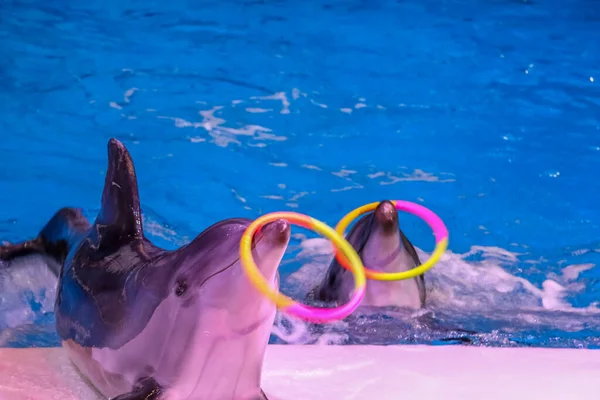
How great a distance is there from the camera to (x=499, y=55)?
890 centimetres

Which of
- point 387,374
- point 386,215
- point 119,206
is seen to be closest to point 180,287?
point 119,206

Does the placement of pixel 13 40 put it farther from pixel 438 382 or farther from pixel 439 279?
pixel 438 382

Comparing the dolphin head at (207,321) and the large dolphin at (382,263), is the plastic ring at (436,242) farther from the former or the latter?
the dolphin head at (207,321)

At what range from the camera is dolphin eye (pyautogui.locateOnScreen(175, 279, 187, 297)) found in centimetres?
208

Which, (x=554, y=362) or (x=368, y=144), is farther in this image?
(x=368, y=144)

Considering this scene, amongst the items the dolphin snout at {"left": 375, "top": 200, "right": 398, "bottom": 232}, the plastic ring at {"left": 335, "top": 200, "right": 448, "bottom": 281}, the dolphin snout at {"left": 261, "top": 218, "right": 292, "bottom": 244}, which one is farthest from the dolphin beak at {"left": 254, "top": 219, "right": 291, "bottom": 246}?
the dolphin snout at {"left": 375, "top": 200, "right": 398, "bottom": 232}

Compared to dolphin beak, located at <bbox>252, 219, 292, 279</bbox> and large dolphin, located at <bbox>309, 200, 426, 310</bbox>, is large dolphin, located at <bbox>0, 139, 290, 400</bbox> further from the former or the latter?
large dolphin, located at <bbox>309, 200, 426, 310</bbox>

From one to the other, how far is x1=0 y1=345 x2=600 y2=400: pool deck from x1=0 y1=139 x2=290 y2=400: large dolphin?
0.51ft

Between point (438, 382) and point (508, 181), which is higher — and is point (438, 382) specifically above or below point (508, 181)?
above

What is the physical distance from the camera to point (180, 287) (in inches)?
82.4

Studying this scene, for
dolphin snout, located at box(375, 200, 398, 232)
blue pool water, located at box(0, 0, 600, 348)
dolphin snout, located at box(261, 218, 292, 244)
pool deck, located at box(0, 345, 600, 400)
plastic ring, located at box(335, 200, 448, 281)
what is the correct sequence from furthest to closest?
blue pool water, located at box(0, 0, 600, 348)
dolphin snout, located at box(375, 200, 398, 232)
plastic ring, located at box(335, 200, 448, 281)
pool deck, located at box(0, 345, 600, 400)
dolphin snout, located at box(261, 218, 292, 244)

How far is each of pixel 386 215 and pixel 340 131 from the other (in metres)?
3.94

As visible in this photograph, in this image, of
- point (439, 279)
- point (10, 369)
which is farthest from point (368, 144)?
point (10, 369)

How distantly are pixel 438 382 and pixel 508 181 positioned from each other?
14.1 feet
